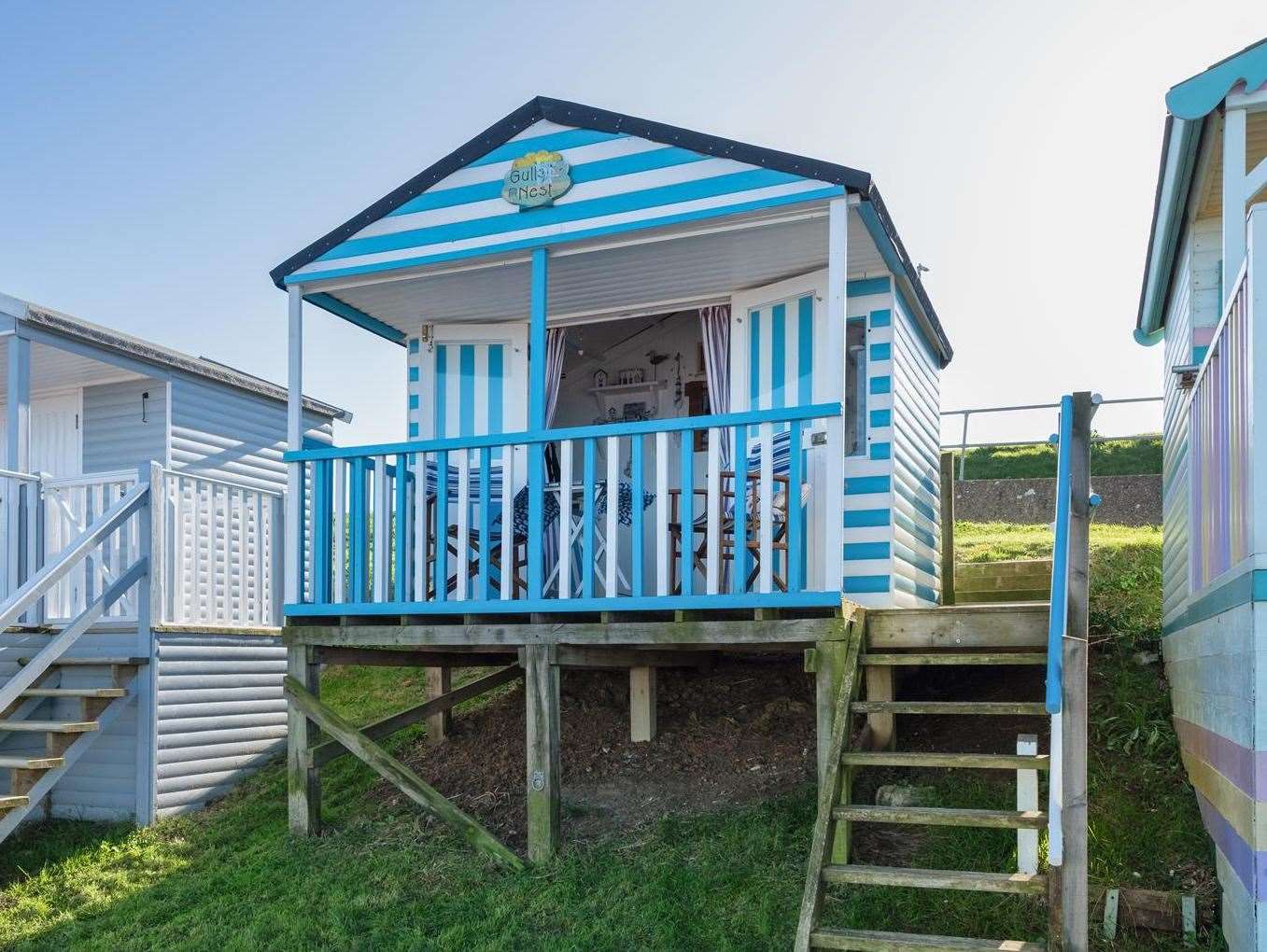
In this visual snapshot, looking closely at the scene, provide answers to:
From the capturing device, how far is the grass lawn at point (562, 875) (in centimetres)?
525

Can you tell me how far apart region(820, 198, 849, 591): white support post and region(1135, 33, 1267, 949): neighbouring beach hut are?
5.20ft

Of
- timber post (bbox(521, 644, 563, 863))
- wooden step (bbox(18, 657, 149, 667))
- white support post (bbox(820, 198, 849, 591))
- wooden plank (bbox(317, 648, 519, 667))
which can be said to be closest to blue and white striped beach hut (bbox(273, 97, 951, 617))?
white support post (bbox(820, 198, 849, 591))

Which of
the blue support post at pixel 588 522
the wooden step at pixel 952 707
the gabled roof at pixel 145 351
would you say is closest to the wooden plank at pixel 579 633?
the blue support post at pixel 588 522

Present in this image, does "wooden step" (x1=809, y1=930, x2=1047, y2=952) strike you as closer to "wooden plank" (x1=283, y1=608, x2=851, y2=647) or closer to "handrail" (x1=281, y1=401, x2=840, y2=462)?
"wooden plank" (x1=283, y1=608, x2=851, y2=647)

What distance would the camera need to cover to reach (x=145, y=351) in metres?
10.6

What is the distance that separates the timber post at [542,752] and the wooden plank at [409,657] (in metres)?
1.16

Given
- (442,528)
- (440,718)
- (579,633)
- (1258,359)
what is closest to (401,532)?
(442,528)

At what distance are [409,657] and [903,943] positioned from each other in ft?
14.7

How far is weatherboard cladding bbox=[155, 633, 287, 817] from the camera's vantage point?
8.01 m

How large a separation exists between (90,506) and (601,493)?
392 cm

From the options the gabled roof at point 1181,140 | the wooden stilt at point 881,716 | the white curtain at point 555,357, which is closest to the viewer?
the gabled roof at point 1181,140

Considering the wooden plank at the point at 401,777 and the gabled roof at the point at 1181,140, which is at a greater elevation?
the gabled roof at the point at 1181,140

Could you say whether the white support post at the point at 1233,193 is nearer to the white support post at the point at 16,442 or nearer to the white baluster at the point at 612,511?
the white baluster at the point at 612,511

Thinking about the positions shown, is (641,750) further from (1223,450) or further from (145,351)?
(145,351)
